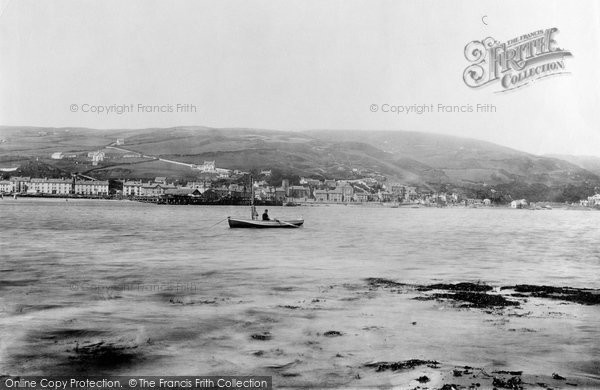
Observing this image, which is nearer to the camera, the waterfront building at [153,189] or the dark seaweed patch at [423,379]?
the dark seaweed patch at [423,379]

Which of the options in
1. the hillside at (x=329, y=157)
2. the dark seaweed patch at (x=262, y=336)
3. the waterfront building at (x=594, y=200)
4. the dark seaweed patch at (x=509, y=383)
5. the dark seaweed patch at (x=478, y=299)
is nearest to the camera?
the dark seaweed patch at (x=509, y=383)

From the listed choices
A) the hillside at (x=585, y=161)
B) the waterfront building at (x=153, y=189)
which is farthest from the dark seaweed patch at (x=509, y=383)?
the waterfront building at (x=153, y=189)

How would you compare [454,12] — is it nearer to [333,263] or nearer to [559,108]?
[559,108]

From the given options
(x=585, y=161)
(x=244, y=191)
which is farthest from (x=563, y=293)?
(x=244, y=191)

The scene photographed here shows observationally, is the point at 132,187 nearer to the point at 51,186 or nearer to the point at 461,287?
the point at 51,186

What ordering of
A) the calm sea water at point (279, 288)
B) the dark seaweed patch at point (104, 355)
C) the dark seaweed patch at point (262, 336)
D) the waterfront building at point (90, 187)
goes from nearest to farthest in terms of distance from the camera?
1. the dark seaweed patch at point (104, 355)
2. the calm sea water at point (279, 288)
3. the dark seaweed patch at point (262, 336)
4. the waterfront building at point (90, 187)
